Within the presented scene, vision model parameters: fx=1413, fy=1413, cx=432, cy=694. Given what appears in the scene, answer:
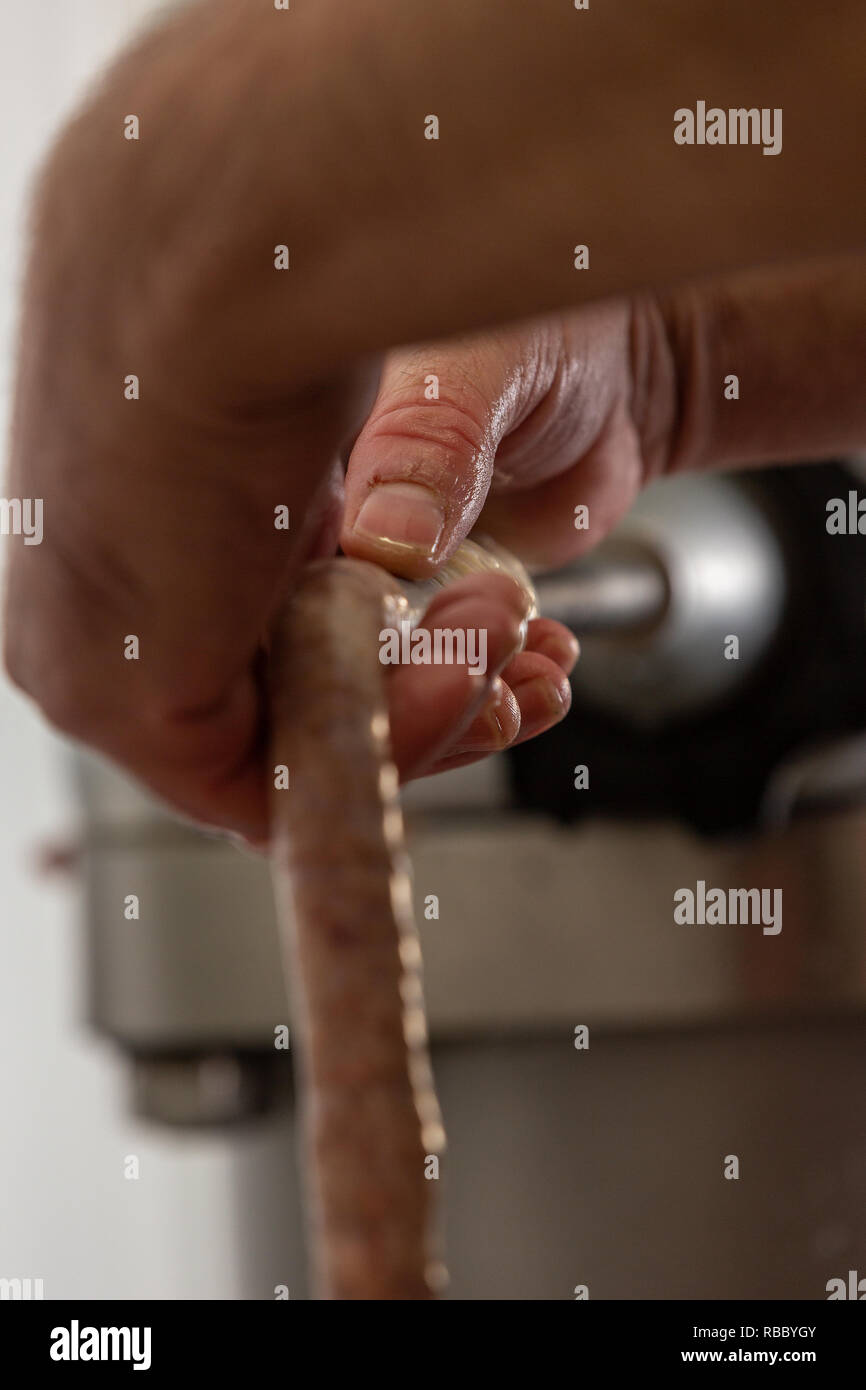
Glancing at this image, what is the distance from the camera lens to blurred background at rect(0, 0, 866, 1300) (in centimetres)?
42

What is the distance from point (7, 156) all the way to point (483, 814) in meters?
0.67

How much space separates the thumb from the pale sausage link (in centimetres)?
3

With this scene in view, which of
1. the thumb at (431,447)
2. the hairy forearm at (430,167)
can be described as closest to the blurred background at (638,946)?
the thumb at (431,447)

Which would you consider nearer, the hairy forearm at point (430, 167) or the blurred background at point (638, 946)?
the hairy forearm at point (430, 167)

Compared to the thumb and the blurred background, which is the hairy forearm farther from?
the blurred background

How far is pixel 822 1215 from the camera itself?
451mm

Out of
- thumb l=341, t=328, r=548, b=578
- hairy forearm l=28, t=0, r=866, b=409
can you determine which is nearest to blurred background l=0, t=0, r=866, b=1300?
thumb l=341, t=328, r=548, b=578

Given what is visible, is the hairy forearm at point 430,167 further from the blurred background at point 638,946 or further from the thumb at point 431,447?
the blurred background at point 638,946

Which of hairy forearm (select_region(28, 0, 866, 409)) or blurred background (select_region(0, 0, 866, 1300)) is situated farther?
blurred background (select_region(0, 0, 866, 1300))

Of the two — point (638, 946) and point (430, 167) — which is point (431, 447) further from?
point (638, 946)

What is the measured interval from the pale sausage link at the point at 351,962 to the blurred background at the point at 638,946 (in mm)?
212

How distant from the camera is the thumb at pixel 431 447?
0.21 meters

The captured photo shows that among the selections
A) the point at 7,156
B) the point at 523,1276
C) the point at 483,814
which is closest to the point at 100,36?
the point at 7,156

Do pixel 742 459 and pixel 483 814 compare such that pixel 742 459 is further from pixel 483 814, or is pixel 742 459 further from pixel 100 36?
pixel 100 36
